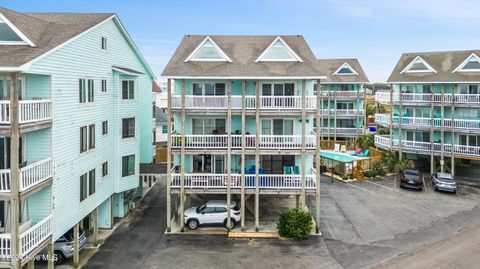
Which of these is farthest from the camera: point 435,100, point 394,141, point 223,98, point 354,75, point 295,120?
point 354,75

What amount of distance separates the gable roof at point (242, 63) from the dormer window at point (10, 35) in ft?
29.8

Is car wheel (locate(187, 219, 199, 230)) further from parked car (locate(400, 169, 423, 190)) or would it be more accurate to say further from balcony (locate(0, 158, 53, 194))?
parked car (locate(400, 169, 423, 190))

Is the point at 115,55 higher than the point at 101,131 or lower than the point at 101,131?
higher

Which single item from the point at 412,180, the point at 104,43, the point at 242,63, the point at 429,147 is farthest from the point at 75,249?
the point at 429,147

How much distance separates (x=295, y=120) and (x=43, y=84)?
1642cm

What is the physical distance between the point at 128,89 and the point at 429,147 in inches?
A: 1181

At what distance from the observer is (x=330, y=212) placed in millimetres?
29922

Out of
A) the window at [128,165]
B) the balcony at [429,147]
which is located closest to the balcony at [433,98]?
the balcony at [429,147]

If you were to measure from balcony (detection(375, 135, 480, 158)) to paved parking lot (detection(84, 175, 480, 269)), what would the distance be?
21.6 feet

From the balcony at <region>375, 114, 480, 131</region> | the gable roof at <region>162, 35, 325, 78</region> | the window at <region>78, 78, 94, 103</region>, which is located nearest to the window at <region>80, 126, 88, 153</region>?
the window at <region>78, 78, 94, 103</region>

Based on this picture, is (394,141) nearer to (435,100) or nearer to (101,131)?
(435,100)

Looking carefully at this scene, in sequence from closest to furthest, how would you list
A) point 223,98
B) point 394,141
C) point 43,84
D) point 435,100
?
1. point 43,84
2. point 223,98
3. point 435,100
4. point 394,141

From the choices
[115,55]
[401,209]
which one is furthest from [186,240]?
[401,209]

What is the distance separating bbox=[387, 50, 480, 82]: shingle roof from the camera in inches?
1563
